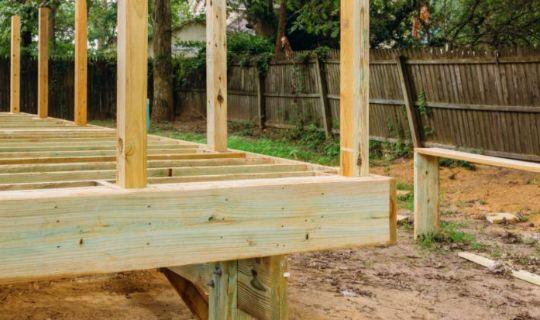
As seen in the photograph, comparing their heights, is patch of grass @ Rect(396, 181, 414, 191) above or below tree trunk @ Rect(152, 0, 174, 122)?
below

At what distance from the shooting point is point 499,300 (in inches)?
217

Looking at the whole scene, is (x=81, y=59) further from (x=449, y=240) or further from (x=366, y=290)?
(x=449, y=240)

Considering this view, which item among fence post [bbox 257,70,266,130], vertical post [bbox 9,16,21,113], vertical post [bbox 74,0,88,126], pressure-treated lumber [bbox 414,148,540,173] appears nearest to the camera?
pressure-treated lumber [bbox 414,148,540,173]

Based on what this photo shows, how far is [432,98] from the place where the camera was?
12.7 metres

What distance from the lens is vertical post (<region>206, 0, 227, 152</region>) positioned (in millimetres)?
4645

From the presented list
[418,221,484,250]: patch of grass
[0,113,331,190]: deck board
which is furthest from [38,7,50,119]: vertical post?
[418,221,484,250]: patch of grass

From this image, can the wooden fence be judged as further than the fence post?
No

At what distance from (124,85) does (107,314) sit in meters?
2.68

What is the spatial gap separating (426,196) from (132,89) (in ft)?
17.1

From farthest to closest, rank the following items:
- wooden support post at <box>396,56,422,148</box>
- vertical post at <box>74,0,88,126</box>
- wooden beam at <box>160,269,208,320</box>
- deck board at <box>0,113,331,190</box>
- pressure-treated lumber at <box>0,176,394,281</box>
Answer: wooden support post at <box>396,56,422,148</box> < vertical post at <box>74,0,88,126</box> < wooden beam at <box>160,269,208,320</box> < deck board at <box>0,113,331,190</box> < pressure-treated lumber at <box>0,176,394,281</box>

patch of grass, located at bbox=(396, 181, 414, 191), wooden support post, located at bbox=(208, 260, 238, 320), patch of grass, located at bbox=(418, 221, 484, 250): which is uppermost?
patch of grass, located at bbox=(396, 181, 414, 191)

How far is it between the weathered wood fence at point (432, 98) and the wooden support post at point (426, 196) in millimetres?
3867

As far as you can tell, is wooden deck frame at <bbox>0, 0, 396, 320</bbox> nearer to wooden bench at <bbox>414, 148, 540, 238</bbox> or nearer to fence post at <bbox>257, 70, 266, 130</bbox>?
wooden bench at <bbox>414, 148, 540, 238</bbox>

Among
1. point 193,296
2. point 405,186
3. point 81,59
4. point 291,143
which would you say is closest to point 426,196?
point 405,186
